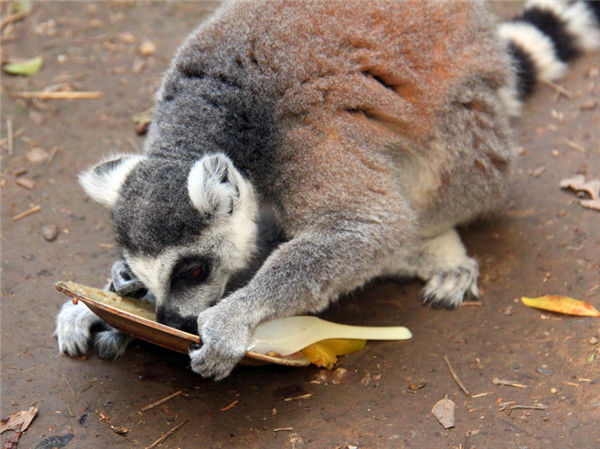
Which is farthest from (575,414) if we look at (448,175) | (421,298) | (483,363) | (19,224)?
(19,224)

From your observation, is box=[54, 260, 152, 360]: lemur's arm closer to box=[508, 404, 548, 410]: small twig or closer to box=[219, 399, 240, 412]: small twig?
box=[219, 399, 240, 412]: small twig

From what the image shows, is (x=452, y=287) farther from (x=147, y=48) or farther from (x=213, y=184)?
(x=147, y=48)

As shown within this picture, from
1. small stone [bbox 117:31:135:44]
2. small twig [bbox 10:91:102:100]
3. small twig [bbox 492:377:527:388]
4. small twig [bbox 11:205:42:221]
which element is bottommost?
small twig [bbox 11:205:42:221]

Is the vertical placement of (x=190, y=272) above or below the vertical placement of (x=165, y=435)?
above

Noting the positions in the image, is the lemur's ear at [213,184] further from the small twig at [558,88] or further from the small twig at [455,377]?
the small twig at [558,88]

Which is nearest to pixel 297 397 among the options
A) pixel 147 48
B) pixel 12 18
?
pixel 147 48

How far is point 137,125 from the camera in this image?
6219 mm

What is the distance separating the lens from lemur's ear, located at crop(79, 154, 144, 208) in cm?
394

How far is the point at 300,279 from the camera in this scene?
388cm

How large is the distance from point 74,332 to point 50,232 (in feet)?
4.03

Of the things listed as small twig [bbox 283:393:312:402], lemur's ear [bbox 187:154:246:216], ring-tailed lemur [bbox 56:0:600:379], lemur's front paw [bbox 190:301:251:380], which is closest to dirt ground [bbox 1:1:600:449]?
small twig [bbox 283:393:312:402]

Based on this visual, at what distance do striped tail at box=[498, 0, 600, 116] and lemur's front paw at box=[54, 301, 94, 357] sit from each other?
3.88 meters

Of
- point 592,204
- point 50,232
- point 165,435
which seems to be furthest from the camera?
point 50,232

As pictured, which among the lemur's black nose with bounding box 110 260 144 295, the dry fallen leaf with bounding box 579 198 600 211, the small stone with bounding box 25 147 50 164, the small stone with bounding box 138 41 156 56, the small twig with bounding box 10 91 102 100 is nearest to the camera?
the lemur's black nose with bounding box 110 260 144 295
